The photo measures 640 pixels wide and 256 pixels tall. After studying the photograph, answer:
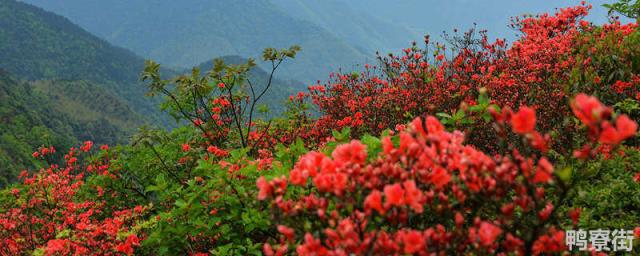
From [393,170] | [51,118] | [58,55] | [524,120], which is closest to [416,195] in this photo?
[393,170]

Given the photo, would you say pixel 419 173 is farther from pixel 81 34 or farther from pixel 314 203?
pixel 81 34

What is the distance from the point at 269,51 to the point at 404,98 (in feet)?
8.59

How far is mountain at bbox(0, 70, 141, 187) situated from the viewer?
3544 centimetres

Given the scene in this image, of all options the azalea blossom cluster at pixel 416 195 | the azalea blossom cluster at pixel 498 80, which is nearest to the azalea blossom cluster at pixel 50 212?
the azalea blossom cluster at pixel 498 80

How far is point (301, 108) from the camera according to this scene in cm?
1014

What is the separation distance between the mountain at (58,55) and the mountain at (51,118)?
29090mm

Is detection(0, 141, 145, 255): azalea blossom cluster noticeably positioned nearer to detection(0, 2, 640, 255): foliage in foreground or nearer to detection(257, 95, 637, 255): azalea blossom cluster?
detection(0, 2, 640, 255): foliage in foreground

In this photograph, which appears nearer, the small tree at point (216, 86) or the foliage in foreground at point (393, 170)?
the foliage in foreground at point (393, 170)

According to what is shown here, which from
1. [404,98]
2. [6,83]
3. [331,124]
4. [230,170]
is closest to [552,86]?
[404,98]

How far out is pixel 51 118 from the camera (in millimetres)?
54375

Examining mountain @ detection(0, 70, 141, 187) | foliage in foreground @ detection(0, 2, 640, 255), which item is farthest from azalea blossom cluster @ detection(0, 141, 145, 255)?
mountain @ detection(0, 70, 141, 187)

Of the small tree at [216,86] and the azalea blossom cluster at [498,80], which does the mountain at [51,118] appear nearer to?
the small tree at [216,86]

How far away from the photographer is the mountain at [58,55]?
11470cm

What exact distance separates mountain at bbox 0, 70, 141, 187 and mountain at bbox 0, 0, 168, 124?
2909 centimetres
